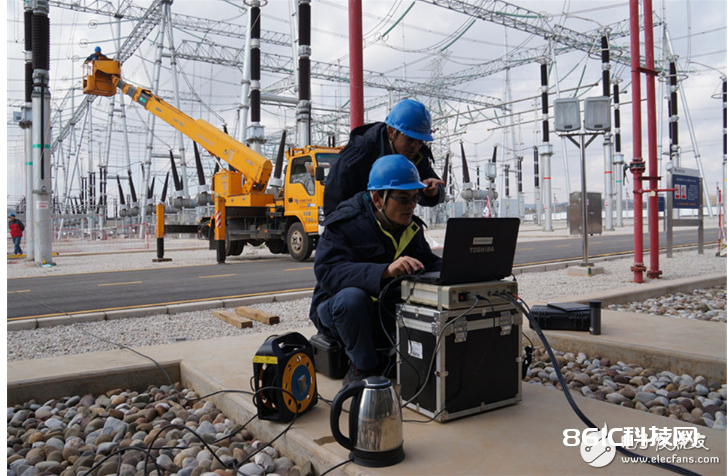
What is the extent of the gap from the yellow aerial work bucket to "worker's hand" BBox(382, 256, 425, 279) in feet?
46.1

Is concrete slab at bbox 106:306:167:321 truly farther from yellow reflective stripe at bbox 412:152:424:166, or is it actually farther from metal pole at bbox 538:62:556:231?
metal pole at bbox 538:62:556:231

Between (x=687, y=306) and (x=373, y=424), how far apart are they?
18.1 feet

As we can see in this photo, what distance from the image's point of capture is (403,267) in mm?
2508

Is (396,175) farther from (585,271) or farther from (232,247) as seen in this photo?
(232,247)

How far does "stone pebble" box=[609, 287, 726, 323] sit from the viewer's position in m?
5.44

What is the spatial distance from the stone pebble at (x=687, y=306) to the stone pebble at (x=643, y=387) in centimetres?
190

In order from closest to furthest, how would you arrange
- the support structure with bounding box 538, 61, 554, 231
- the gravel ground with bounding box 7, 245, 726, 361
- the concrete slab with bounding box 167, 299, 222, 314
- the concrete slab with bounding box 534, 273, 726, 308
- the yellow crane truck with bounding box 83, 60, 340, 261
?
1. the gravel ground with bounding box 7, 245, 726, 361
2. the concrete slab with bounding box 534, 273, 726, 308
3. the concrete slab with bounding box 167, 299, 222, 314
4. the yellow crane truck with bounding box 83, 60, 340, 261
5. the support structure with bounding box 538, 61, 554, 231

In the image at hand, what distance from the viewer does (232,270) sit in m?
11.6

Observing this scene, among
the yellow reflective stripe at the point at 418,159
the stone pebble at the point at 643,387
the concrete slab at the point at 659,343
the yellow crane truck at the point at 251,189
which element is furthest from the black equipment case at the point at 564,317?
the yellow crane truck at the point at 251,189

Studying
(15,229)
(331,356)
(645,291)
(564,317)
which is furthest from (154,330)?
(15,229)

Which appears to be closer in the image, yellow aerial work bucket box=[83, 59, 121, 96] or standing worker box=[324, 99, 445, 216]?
standing worker box=[324, 99, 445, 216]

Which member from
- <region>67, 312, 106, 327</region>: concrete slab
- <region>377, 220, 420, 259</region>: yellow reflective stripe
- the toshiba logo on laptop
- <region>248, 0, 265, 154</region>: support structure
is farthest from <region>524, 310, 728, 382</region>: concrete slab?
<region>248, 0, 265, 154</region>: support structure

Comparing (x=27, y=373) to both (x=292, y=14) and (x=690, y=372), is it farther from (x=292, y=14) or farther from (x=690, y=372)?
(x=292, y=14)

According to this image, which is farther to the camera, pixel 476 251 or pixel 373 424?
→ pixel 476 251
